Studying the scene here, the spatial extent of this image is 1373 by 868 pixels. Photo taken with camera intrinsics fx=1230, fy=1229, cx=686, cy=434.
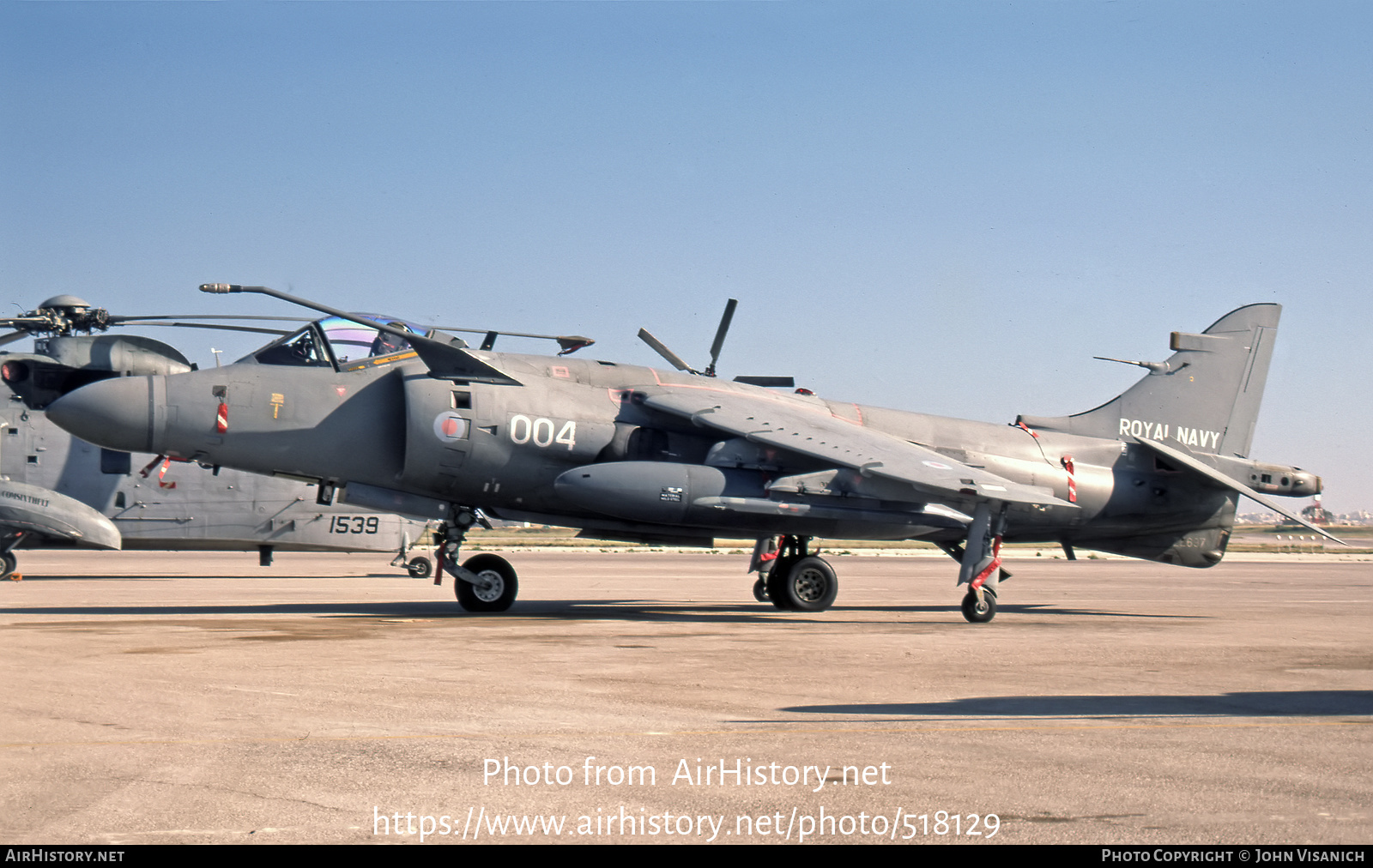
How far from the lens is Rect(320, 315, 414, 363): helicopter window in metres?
16.5

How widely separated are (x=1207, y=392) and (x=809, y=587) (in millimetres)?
8793

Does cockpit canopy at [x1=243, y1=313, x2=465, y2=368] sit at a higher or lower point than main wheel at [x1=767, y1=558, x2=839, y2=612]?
higher

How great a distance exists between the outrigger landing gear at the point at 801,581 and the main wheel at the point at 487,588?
3.95 m

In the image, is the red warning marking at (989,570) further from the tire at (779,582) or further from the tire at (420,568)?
the tire at (420,568)

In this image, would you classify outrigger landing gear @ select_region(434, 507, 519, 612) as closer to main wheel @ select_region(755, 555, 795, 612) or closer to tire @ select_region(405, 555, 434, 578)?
main wheel @ select_region(755, 555, 795, 612)

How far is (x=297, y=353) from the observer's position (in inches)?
645

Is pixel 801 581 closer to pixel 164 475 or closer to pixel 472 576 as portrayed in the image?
pixel 472 576

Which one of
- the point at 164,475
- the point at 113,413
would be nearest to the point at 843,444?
→ the point at 113,413

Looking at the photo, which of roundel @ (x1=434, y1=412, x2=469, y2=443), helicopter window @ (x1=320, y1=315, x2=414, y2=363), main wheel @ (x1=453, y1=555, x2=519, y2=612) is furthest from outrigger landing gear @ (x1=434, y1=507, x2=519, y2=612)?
helicopter window @ (x1=320, y1=315, x2=414, y2=363)

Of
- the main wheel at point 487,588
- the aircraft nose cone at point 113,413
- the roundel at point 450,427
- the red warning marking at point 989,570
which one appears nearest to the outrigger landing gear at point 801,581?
the red warning marking at point 989,570

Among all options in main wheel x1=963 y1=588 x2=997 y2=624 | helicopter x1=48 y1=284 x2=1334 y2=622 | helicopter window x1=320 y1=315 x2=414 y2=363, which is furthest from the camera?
main wheel x1=963 y1=588 x2=997 y2=624

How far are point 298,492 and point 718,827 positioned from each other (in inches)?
990

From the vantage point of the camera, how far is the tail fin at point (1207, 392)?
69.8 ft

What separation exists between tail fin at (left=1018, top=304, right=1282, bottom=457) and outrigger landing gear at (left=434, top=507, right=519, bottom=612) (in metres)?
9.47
